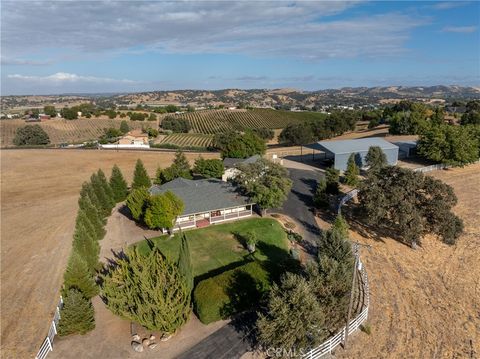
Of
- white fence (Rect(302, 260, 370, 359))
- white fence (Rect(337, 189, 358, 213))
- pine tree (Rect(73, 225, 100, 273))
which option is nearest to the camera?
white fence (Rect(302, 260, 370, 359))

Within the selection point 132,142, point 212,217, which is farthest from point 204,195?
point 132,142

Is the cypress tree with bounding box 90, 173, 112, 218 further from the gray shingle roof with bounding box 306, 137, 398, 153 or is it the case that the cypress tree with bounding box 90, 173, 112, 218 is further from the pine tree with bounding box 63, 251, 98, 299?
the gray shingle roof with bounding box 306, 137, 398, 153

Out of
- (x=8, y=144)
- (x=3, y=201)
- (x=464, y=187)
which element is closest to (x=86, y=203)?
(x=3, y=201)

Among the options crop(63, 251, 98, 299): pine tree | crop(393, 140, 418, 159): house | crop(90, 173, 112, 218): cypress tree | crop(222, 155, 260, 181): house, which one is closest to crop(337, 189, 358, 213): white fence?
crop(222, 155, 260, 181): house

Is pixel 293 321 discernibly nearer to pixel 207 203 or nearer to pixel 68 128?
pixel 207 203

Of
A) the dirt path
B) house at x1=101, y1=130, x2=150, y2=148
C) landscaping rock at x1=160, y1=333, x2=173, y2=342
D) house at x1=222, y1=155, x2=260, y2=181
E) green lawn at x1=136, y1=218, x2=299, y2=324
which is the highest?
house at x1=222, y1=155, x2=260, y2=181

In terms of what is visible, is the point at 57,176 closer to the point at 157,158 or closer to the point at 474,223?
the point at 157,158
